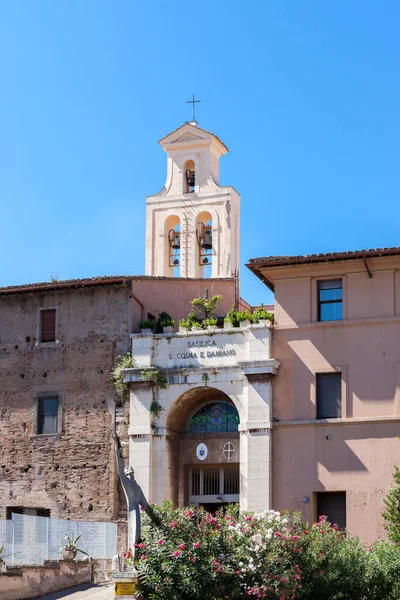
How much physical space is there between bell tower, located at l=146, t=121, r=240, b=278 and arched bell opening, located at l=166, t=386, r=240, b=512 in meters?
13.8

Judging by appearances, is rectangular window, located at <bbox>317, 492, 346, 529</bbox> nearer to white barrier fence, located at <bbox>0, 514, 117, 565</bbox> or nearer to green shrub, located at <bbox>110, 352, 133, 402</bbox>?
white barrier fence, located at <bbox>0, 514, 117, 565</bbox>

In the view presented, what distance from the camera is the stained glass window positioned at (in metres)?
46.1

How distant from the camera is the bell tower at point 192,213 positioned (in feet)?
197

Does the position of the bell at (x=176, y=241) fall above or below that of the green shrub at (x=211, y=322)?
above

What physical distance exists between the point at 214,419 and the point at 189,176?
1829 centimetres

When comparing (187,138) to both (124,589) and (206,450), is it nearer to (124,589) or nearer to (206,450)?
(206,450)

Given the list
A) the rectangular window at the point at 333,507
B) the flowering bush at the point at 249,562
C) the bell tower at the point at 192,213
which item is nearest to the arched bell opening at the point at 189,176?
the bell tower at the point at 192,213

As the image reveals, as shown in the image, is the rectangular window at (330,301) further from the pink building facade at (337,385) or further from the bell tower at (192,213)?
the bell tower at (192,213)

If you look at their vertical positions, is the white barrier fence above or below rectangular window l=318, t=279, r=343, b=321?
below

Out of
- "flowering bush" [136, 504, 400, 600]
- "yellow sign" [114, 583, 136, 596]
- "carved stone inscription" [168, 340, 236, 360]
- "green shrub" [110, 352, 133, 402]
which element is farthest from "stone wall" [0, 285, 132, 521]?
"yellow sign" [114, 583, 136, 596]

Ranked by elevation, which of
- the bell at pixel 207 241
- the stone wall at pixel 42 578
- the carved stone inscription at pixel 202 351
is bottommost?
the stone wall at pixel 42 578

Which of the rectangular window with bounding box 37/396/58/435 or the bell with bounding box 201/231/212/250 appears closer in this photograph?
the rectangular window with bounding box 37/396/58/435

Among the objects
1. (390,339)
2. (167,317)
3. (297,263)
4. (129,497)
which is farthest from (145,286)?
(129,497)

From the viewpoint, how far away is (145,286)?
4750 centimetres
